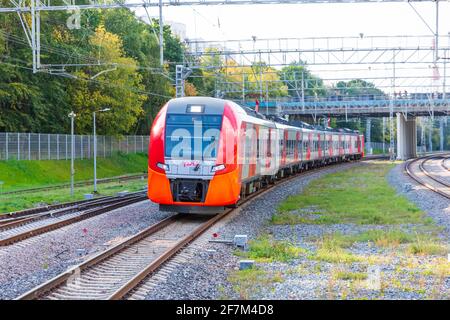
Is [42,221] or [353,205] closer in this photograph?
[42,221]

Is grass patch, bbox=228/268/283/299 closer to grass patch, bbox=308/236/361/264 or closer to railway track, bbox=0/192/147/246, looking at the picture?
grass patch, bbox=308/236/361/264

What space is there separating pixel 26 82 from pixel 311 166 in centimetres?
2047

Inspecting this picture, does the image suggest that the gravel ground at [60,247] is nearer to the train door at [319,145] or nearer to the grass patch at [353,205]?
the grass patch at [353,205]

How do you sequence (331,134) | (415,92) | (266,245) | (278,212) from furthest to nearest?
(415,92), (331,134), (278,212), (266,245)

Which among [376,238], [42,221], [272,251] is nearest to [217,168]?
[376,238]

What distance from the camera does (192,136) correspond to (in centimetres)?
1806

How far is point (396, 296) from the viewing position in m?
9.34

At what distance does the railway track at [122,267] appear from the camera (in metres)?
9.72

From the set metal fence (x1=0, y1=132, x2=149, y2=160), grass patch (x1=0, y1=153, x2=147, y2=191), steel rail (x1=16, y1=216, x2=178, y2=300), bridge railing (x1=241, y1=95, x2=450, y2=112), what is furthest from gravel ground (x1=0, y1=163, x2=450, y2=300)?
bridge railing (x1=241, y1=95, x2=450, y2=112)

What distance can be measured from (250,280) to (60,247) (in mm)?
5211

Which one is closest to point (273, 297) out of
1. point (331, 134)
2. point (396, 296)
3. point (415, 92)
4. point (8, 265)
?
point (396, 296)

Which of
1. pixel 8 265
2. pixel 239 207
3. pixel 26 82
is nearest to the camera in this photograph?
pixel 8 265

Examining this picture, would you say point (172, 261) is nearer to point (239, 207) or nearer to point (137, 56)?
point (239, 207)

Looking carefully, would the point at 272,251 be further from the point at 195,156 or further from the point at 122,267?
the point at 195,156
